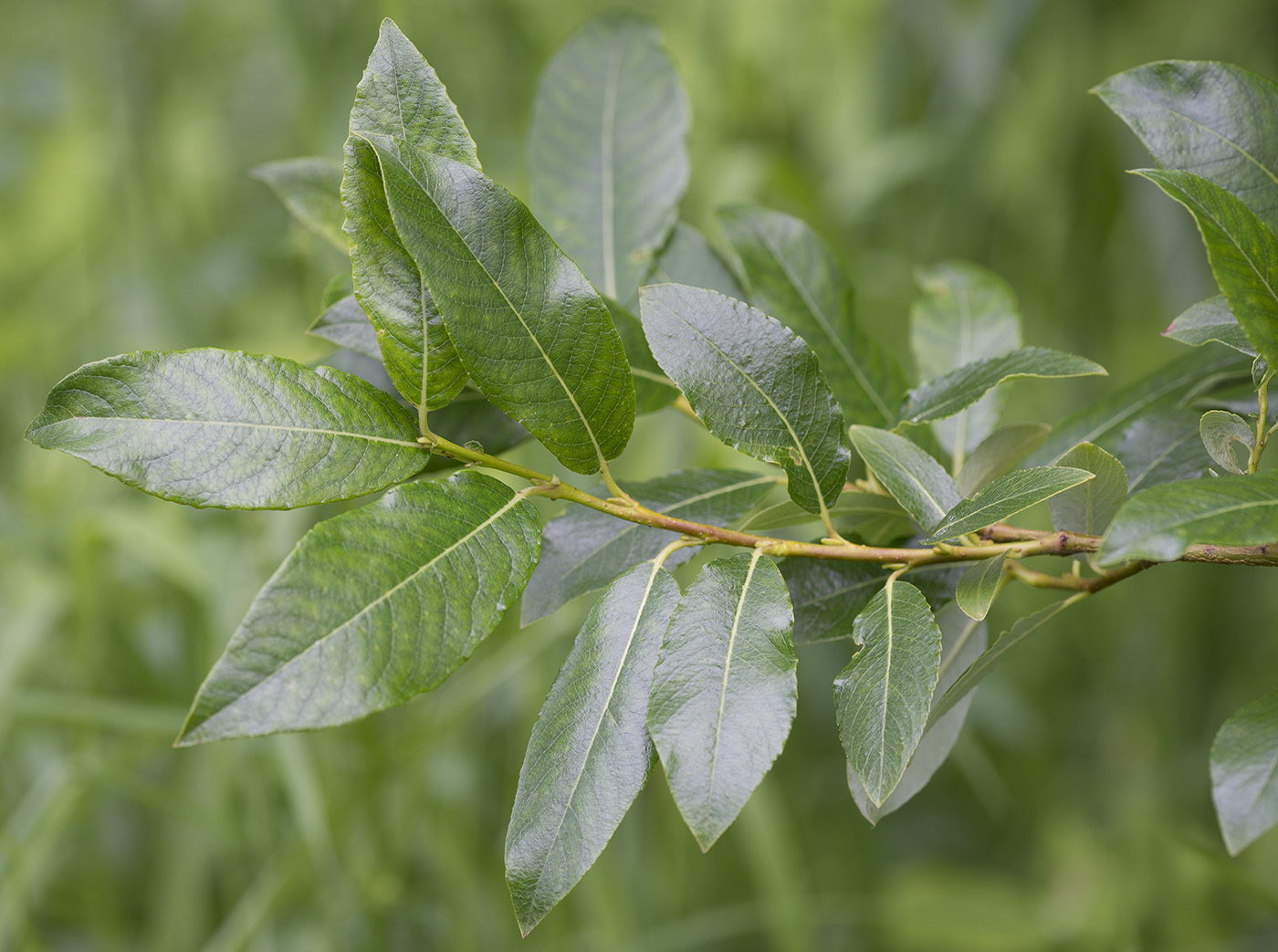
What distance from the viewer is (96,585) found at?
793 mm

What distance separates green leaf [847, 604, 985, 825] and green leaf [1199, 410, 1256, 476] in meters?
0.11

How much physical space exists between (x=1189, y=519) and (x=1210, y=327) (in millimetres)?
121

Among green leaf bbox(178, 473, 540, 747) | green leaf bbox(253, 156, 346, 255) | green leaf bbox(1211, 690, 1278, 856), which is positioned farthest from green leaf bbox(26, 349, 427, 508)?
green leaf bbox(1211, 690, 1278, 856)

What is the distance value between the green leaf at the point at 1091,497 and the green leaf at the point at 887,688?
0.07m

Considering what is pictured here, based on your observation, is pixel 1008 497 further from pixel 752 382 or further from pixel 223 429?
pixel 223 429

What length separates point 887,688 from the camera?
0.89ft

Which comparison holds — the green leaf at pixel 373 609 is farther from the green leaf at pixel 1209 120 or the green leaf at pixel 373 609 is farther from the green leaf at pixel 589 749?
the green leaf at pixel 1209 120

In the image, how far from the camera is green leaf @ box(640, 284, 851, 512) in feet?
0.94

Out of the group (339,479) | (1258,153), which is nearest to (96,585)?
(339,479)

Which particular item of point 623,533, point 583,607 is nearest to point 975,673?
point 623,533

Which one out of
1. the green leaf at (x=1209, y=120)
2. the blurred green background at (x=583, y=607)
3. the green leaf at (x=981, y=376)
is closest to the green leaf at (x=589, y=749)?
the green leaf at (x=981, y=376)

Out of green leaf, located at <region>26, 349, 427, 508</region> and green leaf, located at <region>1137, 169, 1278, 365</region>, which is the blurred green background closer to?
green leaf, located at <region>26, 349, 427, 508</region>

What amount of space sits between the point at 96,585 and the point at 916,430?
2.36 ft

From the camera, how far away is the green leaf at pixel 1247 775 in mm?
242
